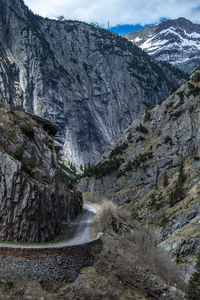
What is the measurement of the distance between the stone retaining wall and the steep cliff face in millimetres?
3170

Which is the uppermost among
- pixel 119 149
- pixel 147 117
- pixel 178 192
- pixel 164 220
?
pixel 147 117

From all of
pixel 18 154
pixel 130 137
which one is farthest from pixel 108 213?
pixel 130 137

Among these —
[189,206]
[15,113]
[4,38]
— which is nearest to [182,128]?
[189,206]

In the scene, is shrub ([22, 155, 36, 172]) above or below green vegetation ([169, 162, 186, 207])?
above

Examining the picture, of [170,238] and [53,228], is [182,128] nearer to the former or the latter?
[170,238]

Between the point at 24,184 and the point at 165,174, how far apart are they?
55.3m

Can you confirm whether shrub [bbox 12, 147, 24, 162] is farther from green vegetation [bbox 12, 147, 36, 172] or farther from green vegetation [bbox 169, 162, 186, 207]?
green vegetation [bbox 169, 162, 186, 207]

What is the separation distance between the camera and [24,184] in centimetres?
2617

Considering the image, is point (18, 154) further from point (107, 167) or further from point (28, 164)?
point (107, 167)

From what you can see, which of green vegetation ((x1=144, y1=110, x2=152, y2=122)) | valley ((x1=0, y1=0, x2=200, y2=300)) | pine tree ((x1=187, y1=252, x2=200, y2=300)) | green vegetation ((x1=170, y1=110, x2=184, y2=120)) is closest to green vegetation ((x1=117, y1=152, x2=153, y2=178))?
valley ((x1=0, y1=0, x2=200, y2=300))

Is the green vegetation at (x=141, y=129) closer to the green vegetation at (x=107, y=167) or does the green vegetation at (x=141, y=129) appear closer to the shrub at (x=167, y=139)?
the green vegetation at (x=107, y=167)

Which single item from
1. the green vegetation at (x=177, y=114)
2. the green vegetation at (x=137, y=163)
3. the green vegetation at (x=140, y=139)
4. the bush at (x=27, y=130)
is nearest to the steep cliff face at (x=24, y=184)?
the bush at (x=27, y=130)

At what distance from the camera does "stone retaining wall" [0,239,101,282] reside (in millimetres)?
20547

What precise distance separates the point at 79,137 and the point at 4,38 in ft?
238
